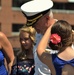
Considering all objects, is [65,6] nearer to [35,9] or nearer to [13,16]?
[13,16]

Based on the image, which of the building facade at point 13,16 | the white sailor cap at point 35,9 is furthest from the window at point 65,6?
the white sailor cap at point 35,9

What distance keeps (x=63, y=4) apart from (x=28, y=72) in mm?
32827

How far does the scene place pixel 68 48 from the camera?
2801 mm

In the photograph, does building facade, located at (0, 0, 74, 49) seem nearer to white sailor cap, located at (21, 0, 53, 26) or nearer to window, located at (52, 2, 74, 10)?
window, located at (52, 2, 74, 10)

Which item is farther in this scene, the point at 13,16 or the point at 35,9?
the point at 13,16

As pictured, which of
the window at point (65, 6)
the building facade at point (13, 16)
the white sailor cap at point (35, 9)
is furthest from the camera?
the window at point (65, 6)

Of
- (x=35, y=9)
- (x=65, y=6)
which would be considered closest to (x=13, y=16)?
(x=65, y=6)

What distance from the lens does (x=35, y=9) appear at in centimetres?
315

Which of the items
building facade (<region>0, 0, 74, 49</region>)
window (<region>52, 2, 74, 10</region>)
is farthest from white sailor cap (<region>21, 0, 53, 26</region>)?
window (<region>52, 2, 74, 10</region>)

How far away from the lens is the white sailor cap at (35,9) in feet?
10.3

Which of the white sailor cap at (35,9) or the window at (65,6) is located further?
the window at (65,6)

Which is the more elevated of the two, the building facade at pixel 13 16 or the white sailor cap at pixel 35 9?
the white sailor cap at pixel 35 9

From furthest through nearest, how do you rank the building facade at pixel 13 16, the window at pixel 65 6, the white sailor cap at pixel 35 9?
the window at pixel 65 6 → the building facade at pixel 13 16 → the white sailor cap at pixel 35 9

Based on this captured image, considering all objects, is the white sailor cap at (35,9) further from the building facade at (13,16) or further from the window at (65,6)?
the window at (65,6)
